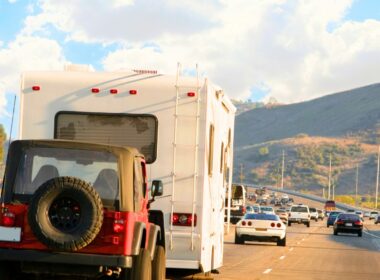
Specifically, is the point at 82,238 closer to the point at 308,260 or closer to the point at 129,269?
the point at 129,269

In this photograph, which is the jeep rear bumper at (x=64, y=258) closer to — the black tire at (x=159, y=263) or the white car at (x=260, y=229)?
the black tire at (x=159, y=263)

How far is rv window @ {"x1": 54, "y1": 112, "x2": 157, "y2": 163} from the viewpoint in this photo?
14539 millimetres

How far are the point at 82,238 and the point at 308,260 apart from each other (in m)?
19.7

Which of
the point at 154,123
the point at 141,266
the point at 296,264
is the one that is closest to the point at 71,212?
the point at 141,266

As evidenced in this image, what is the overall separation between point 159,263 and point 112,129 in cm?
237

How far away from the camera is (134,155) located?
37.9ft

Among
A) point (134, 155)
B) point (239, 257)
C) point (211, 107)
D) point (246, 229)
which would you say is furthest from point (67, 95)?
point (246, 229)

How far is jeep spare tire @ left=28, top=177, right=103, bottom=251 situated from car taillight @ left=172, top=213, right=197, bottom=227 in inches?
156

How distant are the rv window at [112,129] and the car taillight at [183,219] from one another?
0.88 meters

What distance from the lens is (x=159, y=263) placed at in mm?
13250

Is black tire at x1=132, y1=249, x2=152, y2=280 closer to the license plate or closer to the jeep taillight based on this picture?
the jeep taillight

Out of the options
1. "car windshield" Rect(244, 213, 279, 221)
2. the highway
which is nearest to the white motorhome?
the highway

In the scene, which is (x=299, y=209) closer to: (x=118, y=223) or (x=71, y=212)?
(x=118, y=223)

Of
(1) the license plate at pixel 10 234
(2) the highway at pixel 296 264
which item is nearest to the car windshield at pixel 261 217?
(2) the highway at pixel 296 264
